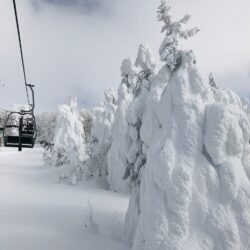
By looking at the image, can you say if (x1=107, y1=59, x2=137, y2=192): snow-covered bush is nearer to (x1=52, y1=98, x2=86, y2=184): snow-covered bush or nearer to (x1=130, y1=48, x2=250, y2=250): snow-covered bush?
(x1=52, y1=98, x2=86, y2=184): snow-covered bush

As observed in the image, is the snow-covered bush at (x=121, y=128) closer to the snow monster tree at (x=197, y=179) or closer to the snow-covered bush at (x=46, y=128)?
the snow monster tree at (x=197, y=179)

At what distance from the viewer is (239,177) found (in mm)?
7848

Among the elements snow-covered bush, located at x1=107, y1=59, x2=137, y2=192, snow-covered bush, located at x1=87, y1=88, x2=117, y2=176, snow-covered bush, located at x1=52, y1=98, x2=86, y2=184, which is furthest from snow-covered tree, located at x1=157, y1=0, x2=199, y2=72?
snow-covered bush, located at x1=52, y1=98, x2=86, y2=184

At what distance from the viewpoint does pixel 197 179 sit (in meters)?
7.76

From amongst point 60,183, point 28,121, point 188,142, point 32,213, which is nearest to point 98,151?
point 60,183

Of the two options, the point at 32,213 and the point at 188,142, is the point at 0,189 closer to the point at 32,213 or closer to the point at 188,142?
the point at 32,213

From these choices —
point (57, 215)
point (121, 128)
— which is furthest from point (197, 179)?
point (121, 128)

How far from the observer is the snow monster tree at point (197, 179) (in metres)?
7.34

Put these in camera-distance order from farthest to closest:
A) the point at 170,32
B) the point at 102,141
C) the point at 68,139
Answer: the point at 68,139 → the point at 102,141 → the point at 170,32

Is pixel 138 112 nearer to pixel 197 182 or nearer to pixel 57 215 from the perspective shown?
pixel 57 215

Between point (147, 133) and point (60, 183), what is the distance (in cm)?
1318

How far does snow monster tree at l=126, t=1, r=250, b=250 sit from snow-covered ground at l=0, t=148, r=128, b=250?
128 inches

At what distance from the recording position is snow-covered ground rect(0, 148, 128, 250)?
35.8ft

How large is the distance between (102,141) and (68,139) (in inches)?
627
